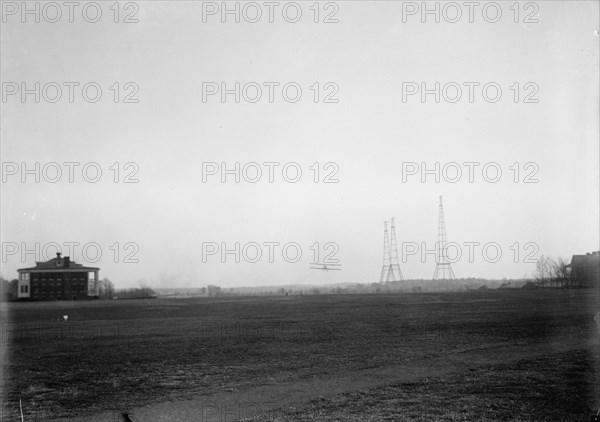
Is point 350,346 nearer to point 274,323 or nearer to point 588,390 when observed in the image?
point 274,323

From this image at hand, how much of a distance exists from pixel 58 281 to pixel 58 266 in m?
0.98

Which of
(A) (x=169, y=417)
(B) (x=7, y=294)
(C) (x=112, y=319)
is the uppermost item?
(B) (x=7, y=294)

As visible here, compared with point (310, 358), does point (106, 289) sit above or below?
above

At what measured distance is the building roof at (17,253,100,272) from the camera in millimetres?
13398

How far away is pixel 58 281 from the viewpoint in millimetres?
14930

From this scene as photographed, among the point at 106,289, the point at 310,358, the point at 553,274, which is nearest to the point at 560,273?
the point at 553,274

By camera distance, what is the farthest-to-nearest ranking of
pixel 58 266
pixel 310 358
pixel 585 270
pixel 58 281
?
pixel 585 270, pixel 58 281, pixel 58 266, pixel 310 358

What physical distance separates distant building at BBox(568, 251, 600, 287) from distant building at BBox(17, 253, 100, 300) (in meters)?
15.5

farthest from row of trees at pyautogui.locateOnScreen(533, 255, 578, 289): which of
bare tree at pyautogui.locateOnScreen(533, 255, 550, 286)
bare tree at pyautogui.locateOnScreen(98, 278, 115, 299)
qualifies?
bare tree at pyautogui.locateOnScreen(98, 278, 115, 299)

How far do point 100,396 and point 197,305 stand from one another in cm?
492

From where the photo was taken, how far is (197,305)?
1617 cm

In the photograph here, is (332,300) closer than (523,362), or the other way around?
(523,362)

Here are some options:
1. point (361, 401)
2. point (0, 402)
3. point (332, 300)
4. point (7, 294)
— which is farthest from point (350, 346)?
point (7, 294)

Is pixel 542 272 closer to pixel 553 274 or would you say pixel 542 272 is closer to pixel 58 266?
pixel 553 274
